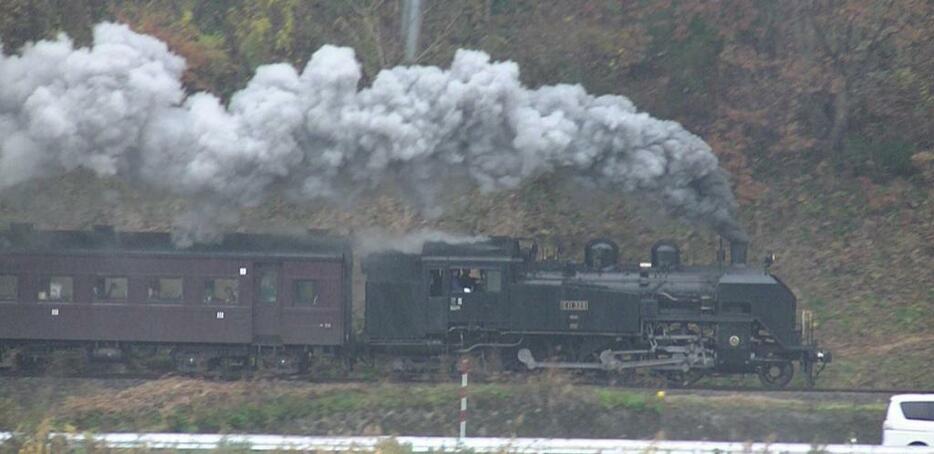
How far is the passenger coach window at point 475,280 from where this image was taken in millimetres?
24484

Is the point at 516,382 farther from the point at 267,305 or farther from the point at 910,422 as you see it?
the point at 910,422

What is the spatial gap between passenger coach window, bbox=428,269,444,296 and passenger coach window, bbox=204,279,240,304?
3584 mm

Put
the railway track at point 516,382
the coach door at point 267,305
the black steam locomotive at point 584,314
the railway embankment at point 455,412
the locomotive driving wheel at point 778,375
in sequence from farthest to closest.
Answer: the locomotive driving wheel at point 778,375 < the coach door at point 267,305 < the black steam locomotive at point 584,314 < the railway track at point 516,382 < the railway embankment at point 455,412

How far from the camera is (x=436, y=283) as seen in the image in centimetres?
2464

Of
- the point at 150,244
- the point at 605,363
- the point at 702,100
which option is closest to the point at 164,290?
the point at 150,244

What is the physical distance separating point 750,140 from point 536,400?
13807 mm

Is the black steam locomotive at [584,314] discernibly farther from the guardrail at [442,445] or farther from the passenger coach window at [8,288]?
the guardrail at [442,445]

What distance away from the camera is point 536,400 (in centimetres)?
2198

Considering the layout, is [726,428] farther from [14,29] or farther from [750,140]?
[14,29]

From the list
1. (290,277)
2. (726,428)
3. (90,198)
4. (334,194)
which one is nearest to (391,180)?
(334,194)

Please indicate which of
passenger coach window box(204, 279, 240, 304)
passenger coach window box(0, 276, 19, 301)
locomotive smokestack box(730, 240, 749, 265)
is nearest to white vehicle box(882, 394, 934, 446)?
locomotive smokestack box(730, 240, 749, 265)

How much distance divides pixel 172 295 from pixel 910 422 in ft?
43.2

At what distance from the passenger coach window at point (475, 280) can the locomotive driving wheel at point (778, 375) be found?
5.26 m

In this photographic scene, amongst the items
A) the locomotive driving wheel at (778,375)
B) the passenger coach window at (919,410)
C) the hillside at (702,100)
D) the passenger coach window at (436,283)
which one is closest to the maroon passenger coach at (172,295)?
the passenger coach window at (436,283)
